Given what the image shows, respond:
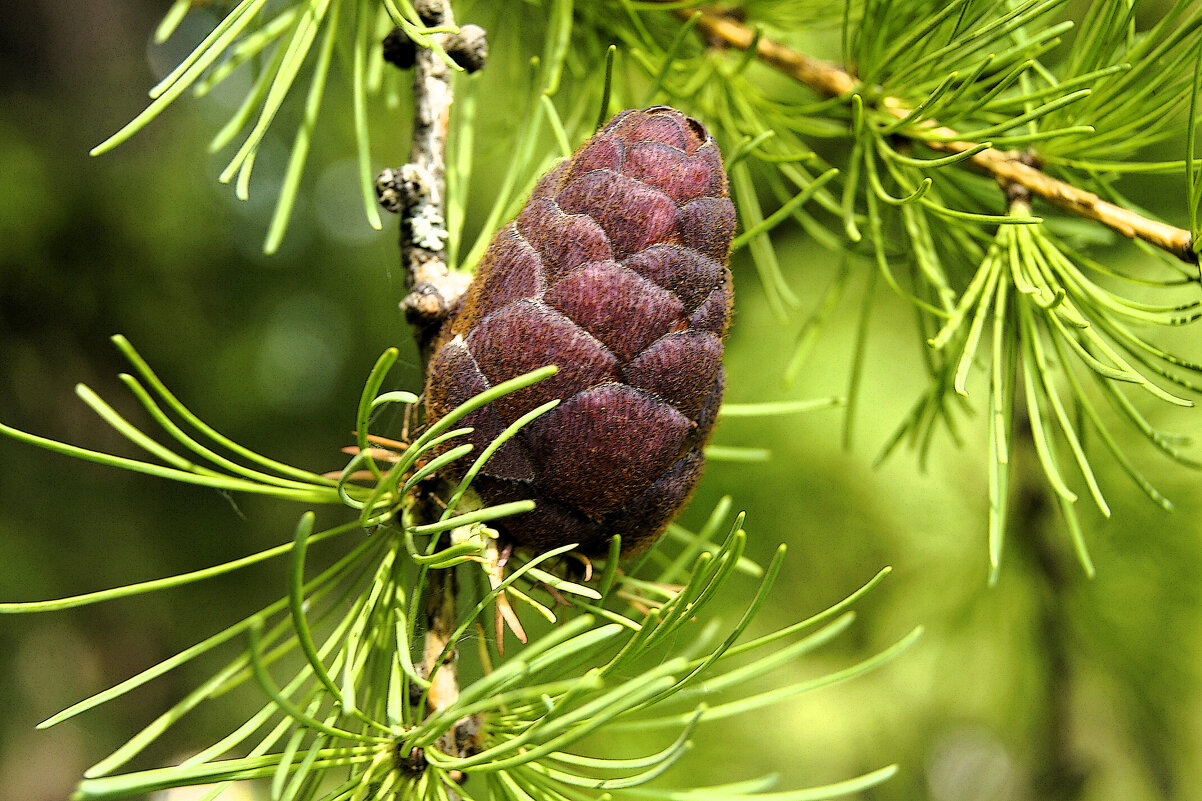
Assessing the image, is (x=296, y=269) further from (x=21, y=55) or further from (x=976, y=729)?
(x=976, y=729)

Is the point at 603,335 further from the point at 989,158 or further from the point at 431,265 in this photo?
the point at 989,158

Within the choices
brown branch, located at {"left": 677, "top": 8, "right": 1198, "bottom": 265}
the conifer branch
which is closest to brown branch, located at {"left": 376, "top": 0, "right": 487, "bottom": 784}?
the conifer branch

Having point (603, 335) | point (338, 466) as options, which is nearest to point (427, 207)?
point (603, 335)

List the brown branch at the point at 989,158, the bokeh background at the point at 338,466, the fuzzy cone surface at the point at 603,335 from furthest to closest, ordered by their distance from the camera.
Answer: the bokeh background at the point at 338,466 → the brown branch at the point at 989,158 → the fuzzy cone surface at the point at 603,335

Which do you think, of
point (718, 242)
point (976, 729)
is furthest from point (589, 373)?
point (976, 729)

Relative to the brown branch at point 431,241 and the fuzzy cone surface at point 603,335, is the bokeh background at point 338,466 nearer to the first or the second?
the brown branch at point 431,241

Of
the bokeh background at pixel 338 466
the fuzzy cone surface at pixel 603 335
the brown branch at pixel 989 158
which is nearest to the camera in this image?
the fuzzy cone surface at pixel 603 335

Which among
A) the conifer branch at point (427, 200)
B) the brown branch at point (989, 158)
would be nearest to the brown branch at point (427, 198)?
the conifer branch at point (427, 200)
